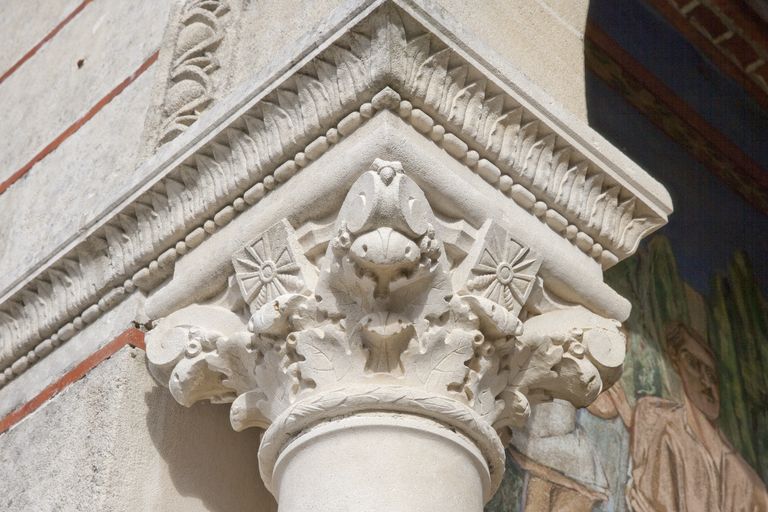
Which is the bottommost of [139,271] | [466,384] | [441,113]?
[466,384]

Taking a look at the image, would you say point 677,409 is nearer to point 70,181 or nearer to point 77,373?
point 70,181

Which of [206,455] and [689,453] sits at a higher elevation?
[689,453]

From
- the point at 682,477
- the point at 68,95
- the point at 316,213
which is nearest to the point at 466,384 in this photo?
the point at 316,213

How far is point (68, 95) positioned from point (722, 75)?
2.15 m

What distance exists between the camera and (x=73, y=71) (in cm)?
355

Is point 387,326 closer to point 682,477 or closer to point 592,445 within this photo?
point 592,445

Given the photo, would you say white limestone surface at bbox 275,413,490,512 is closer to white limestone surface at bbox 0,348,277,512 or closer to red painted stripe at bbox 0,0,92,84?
white limestone surface at bbox 0,348,277,512

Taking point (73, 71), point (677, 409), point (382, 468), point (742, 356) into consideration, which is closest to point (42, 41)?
point (73, 71)

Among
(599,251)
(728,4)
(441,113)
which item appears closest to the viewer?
(441,113)

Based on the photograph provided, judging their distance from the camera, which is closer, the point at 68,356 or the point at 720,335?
the point at 68,356

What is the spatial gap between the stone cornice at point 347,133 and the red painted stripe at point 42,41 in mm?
1218

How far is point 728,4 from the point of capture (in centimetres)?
427

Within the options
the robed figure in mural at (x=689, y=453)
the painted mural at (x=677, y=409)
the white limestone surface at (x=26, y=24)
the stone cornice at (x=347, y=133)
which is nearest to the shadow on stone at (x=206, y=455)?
the stone cornice at (x=347, y=133)

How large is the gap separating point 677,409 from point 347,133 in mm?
2136
